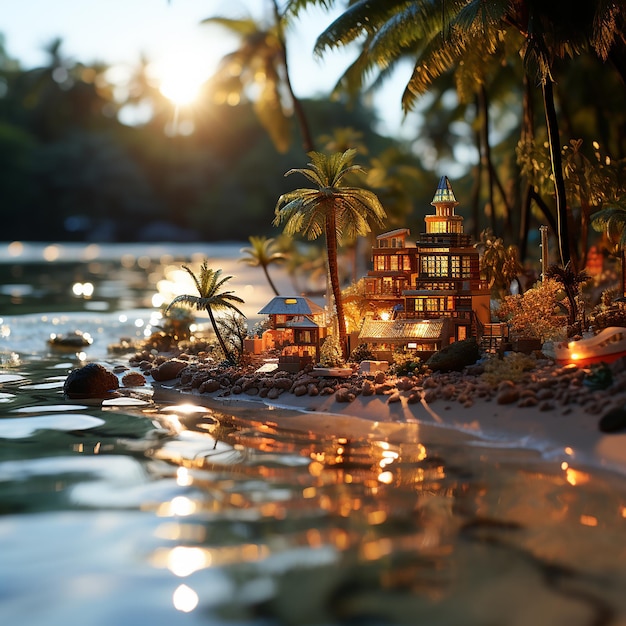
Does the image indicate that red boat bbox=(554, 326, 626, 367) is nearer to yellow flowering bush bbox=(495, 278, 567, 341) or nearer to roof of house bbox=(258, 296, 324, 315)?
yellow flowering bush bbox=(495, 278, 567, 341)

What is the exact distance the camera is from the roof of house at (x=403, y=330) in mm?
28344

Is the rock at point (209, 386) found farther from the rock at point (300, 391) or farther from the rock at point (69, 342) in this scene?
the rock at point (69, 342)

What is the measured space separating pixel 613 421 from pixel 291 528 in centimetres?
837

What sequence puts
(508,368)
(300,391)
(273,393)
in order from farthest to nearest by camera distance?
(273,393) < (300,391) < (508,368)

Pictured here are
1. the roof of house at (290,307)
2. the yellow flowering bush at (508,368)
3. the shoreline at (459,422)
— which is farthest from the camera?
the roof of house at (290,307)

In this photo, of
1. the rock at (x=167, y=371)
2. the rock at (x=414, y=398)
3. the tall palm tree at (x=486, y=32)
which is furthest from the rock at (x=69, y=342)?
the rock at (x=414, y=398)

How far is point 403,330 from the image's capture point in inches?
1126

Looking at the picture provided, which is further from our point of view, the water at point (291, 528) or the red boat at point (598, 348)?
the red boat at point (598, 348)

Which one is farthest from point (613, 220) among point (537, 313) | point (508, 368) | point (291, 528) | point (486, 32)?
point (291, 528)

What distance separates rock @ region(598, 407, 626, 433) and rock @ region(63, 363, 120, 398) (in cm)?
1514

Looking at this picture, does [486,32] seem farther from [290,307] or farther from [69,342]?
[69,342]

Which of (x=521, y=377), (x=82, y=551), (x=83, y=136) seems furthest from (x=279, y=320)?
(x=83, y=136)

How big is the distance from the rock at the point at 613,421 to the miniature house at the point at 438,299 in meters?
8.02

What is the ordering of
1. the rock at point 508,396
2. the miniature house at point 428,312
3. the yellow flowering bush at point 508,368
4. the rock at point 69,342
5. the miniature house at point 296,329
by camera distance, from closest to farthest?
the rock at point 508,396
the yellow flowering bush at point 508,368
the miniature house at point 428,312
the miniature house at point 296,329
the rock at point 69,342
